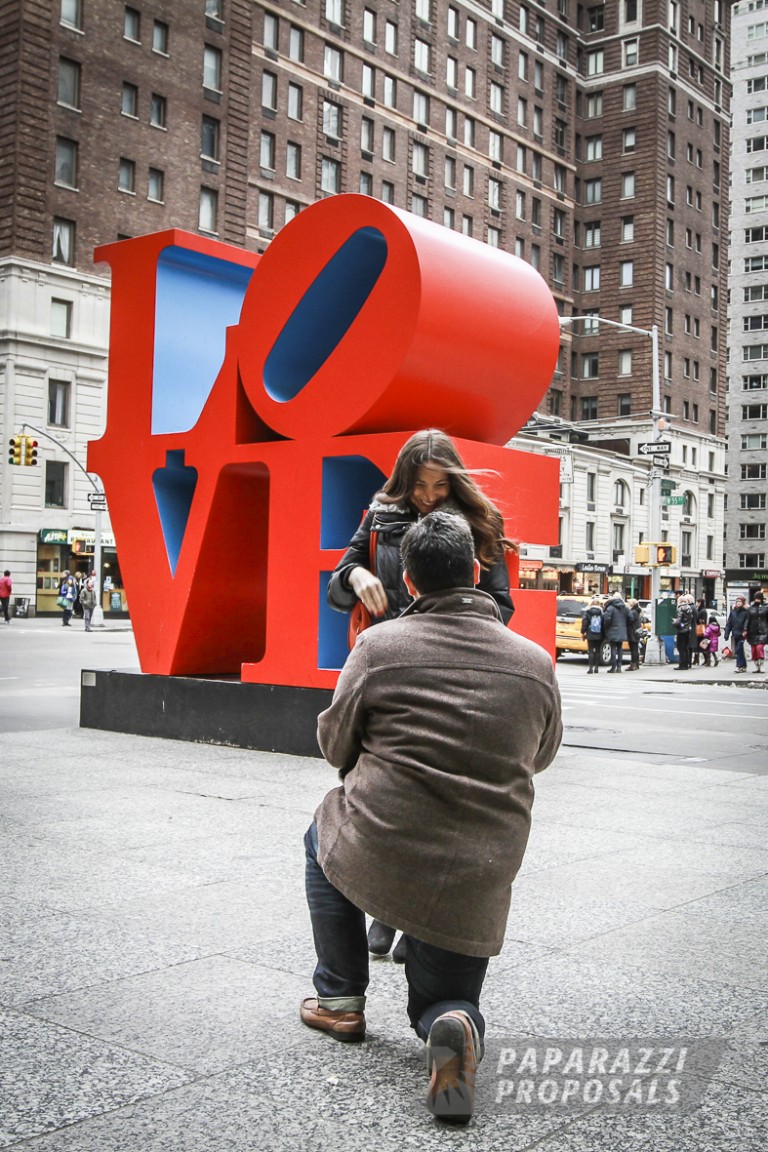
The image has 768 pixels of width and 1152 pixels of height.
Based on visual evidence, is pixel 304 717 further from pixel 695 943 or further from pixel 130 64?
pixel 130 64

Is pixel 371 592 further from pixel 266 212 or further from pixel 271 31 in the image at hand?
pixel 271 31

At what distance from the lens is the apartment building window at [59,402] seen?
44469 mm

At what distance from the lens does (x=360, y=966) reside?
3.70m

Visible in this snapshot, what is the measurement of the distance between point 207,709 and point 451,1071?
303 inches

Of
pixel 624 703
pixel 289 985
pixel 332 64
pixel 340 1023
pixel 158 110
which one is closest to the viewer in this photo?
pixel 340 1023

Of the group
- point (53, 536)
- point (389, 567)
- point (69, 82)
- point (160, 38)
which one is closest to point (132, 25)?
point (160, 38)

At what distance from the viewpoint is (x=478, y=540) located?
4398mm

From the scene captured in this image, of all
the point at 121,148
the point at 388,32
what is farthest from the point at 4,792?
the point at 388,32

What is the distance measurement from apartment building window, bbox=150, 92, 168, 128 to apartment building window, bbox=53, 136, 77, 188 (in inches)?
166

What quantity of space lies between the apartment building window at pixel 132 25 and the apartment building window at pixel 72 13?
1.99 m

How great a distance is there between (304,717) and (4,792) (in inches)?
107

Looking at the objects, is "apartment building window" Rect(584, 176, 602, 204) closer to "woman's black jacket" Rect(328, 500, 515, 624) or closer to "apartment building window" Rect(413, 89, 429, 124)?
"apartment building window" Rect(413, 89, 429, 124)

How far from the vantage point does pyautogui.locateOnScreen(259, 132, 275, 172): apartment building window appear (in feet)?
177

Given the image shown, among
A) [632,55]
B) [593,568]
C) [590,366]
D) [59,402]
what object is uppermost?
[632,55]
